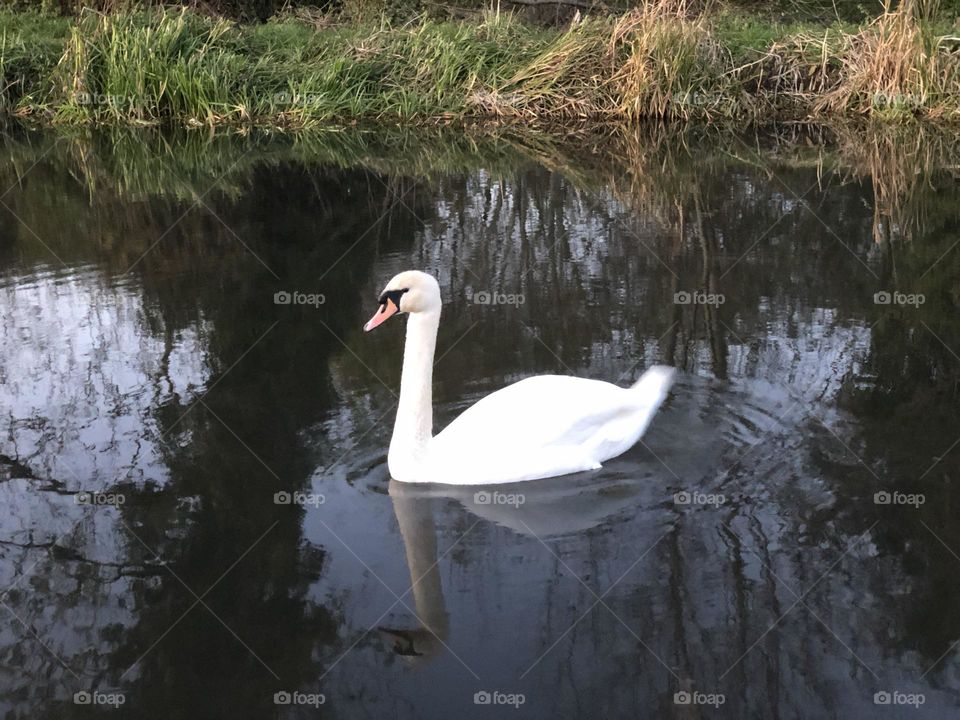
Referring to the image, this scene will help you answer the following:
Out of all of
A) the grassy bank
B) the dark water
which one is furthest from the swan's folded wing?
the grassy bank

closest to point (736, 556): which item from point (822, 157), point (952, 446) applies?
point (952, 446)

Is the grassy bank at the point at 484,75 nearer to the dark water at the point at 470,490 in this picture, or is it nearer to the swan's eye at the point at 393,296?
the dark water at the point at 470,490

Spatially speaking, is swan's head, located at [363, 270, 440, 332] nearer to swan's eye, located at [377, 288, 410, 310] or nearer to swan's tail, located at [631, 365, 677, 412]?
swan's eye, located at [377, 288, 410, 310]

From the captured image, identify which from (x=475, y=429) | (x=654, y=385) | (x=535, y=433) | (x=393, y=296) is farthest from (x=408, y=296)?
(x=654, y=385)

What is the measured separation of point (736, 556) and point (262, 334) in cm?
380

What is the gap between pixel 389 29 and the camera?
18.8 metres

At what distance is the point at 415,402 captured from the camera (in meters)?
5.66

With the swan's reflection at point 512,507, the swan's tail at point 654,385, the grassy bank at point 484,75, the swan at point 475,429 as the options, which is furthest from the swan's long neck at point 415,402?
the grassy bank at point 484,75

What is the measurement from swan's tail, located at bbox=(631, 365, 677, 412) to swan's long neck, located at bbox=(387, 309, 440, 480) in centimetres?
127

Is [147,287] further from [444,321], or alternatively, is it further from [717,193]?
[717,193]

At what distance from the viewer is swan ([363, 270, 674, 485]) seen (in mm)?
5637

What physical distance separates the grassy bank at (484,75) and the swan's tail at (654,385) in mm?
9898

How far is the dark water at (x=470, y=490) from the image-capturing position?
4.35m

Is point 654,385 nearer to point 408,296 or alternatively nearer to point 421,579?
point 408,296
